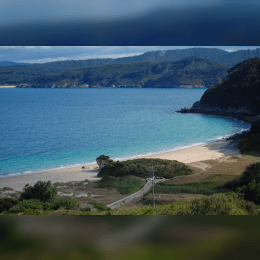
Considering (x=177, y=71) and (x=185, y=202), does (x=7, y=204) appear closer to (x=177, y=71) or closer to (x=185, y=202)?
(x=185, y=202)

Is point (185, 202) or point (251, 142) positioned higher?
point (251, 142)

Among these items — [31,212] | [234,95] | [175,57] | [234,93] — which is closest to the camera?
[31,212]

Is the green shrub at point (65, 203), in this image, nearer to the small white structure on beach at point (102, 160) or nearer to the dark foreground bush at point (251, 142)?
the small white structure on beach at point (102, 160)

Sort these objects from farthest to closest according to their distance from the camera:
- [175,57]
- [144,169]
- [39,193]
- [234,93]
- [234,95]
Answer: [234,95] → [234,93] → [175,57] → [144,169] → [39,193]

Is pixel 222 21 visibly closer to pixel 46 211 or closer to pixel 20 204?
pixel 46 211

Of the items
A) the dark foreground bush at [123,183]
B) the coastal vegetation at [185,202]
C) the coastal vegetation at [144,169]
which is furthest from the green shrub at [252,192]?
the dark foreground bush at [123,183]

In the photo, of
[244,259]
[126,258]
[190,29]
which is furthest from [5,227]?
[190,29]

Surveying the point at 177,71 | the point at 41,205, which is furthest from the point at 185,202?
the point at 177,71
